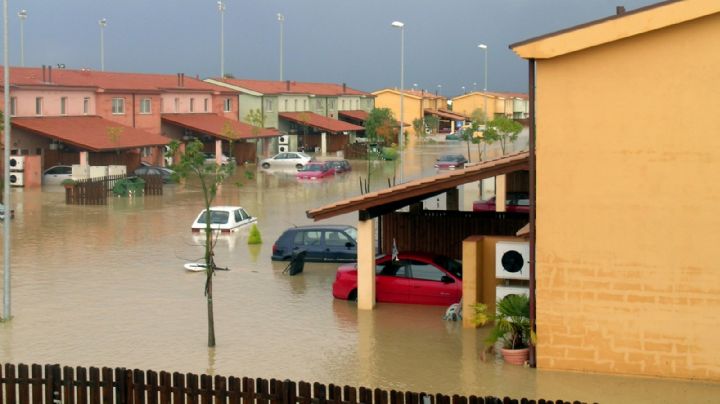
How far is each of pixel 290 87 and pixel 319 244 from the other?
226 ft

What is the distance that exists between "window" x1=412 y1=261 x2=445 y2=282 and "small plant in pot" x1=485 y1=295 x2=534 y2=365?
485 centimetres

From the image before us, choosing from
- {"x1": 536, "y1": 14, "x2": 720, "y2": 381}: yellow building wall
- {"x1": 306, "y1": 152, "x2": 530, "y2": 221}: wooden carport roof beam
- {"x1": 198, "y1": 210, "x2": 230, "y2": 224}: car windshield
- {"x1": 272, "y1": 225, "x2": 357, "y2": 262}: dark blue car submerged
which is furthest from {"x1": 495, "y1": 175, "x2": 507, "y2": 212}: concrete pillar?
{"x1": 536, "y1": 14, "x2": 720, "y2": 381}: yellow building wall

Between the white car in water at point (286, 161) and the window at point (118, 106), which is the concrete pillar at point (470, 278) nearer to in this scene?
the window at point (118, 106)

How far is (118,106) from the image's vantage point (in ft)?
221

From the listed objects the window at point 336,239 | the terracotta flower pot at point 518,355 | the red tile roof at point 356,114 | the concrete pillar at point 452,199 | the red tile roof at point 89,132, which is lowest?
the terracotta flower pot at point 518,355

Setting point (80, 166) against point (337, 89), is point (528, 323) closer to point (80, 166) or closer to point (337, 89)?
point (80, 166)

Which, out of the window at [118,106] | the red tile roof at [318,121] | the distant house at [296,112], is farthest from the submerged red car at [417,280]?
the red tile roof at [318,121]

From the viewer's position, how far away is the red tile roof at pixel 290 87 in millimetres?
89238

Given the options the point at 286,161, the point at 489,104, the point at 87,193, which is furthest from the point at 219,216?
the point at 489,104

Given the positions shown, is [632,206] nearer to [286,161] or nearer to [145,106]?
[145,106]

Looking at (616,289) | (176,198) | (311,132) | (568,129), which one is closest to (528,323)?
(616,289)

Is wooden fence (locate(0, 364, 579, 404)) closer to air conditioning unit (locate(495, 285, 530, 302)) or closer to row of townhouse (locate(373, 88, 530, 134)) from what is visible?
air conditioning unit (locate(495, 285, 530, 302))

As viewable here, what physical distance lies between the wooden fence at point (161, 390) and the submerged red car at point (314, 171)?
4941cm

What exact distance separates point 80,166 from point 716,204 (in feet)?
146
